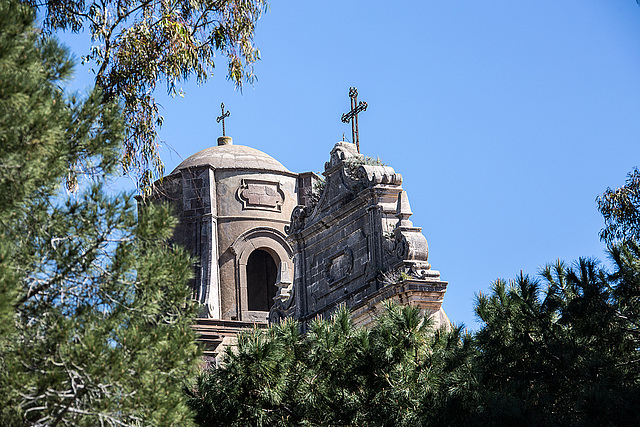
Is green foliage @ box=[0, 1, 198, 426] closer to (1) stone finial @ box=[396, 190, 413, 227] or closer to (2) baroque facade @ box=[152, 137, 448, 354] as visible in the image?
(2) baroque facade @ box=[152, 137, 448, 354]

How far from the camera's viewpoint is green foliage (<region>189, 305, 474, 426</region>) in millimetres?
13469

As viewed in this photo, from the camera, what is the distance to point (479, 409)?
12.6 m

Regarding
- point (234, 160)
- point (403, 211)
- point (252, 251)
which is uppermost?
point (234, 160)

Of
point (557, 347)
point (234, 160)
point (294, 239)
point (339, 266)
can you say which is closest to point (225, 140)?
point (234, 160)

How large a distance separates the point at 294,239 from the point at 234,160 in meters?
5.58

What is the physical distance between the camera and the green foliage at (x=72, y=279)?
8031mm

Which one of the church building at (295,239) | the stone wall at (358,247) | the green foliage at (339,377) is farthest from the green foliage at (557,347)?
the stone wall at (358,247)

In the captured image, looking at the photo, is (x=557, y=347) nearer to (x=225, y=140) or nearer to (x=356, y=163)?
(x=356, y=163)

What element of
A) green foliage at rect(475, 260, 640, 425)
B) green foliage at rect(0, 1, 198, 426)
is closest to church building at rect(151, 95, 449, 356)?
green foliage at rect(475, 260, 640, 425)

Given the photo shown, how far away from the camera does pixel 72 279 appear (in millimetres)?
8664

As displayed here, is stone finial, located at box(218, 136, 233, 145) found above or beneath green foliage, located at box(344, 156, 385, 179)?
above

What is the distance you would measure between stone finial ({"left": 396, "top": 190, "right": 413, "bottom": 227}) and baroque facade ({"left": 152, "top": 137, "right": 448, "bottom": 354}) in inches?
0.7

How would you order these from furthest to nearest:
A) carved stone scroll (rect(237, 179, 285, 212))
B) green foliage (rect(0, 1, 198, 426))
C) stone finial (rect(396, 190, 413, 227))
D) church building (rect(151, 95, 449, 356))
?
carved stone scroll (rect(237, 179, 285, 212)) < stone finial (rect(396, 190, 413, 227)) < church building (rect(151, 95, 449, 356)) < green foliage (rect(0, 1, 198, 426))

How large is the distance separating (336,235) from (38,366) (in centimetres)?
1372
